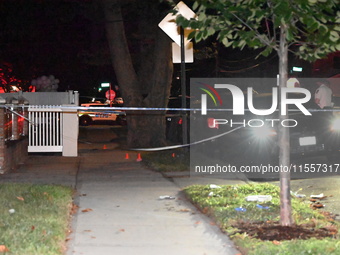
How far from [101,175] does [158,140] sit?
755 cm

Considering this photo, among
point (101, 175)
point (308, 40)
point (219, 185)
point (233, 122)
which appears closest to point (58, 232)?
point (308, 40)

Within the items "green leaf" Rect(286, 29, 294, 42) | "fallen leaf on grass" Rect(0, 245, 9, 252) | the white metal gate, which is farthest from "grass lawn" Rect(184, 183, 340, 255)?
the white metal gate

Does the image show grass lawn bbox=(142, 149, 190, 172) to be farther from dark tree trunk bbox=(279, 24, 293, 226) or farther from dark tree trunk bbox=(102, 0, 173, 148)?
dark tree trunk bbox=(279, 24, 293, 226)

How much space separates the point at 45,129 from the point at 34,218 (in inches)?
391

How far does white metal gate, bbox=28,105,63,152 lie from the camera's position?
17297 millimetres

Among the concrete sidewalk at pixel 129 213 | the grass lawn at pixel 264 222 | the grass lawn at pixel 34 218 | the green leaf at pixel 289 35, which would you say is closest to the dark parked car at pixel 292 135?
the concrete sidewalk at pixel 129 213

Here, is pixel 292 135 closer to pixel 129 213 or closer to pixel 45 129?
pixel 129 213

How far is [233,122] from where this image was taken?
1493 cm

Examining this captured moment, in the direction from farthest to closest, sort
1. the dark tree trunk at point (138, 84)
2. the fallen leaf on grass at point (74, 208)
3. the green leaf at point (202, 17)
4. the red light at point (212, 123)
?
the dark tree trunk at point (138, 84), the red light at point (212, 123), the fallen leaf on grass at point (74, 208), the green leaf at point (202, 17)

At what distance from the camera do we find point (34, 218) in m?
7.77

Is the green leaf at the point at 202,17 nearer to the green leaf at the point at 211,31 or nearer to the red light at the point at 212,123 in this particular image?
the green leaf at the point at 211,31

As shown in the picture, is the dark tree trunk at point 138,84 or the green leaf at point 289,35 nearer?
the green leaf at point 289,35

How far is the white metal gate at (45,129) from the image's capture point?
681 inches

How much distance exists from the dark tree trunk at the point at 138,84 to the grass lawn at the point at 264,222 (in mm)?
10236
